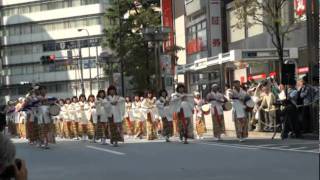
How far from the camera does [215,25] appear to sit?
4375 centimetres

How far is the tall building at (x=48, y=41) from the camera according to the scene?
95938 mm

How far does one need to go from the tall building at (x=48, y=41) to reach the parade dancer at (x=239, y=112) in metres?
73.1

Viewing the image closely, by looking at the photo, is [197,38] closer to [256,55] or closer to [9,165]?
[256,55]

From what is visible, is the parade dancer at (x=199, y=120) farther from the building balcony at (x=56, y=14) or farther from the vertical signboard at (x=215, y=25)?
the building balcony at (x=56, y=14)

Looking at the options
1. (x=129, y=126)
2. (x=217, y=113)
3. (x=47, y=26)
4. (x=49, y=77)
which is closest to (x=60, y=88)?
(x=49, y=77)

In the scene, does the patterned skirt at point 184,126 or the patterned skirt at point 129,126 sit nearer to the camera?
the patterned skirt at point 184,126

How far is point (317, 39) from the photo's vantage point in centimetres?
2136

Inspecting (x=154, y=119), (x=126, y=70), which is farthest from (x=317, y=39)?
(x=126, y=70)

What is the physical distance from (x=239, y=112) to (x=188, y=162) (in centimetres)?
691

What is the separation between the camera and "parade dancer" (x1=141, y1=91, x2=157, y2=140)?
82.4ft

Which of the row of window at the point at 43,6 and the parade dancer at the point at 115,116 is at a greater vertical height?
the row of window at the point at 43,6

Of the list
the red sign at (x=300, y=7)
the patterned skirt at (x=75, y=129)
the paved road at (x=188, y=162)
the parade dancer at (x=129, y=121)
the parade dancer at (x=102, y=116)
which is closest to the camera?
the paved road at (x=188, y=162)

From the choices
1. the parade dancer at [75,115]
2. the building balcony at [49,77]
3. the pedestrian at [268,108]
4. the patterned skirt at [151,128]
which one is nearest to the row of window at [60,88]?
the building balcony at [49,77]

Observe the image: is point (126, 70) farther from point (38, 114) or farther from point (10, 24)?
point (10, 24)
